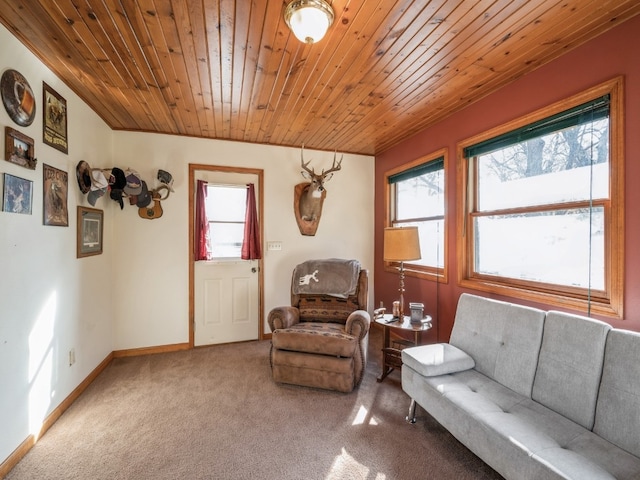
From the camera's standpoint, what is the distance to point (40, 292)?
200 centimetres

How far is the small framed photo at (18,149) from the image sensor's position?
5.48 feet

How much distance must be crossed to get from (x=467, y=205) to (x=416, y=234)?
2.00 ft

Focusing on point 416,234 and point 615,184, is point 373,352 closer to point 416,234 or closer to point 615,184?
point 416,234

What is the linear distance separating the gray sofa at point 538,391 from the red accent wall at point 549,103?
1.29 ft

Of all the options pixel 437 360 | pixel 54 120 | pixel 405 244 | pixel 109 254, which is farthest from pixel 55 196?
pixel 437 360

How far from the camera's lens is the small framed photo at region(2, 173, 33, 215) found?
1.66 metres

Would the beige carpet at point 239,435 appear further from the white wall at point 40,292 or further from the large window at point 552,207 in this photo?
the large window at point 552,207

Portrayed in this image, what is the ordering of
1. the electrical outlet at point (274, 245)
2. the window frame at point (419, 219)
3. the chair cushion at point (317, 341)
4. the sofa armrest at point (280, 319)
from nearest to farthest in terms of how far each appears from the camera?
the chair cushion at point (317, 341) → the sofa armrest at point (280, 319) → the window frame at point (419, 219) → the electrical outlet at point (274, 245)

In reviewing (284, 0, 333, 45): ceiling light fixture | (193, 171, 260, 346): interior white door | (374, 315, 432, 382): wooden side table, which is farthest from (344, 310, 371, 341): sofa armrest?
(284, 0, 333, 45): ceiling light fixture

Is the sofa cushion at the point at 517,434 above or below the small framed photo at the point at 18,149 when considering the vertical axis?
below

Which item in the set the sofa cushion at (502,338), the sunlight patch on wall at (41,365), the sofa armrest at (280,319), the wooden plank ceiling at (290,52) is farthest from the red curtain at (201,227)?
the sofa cushion at (502,338)

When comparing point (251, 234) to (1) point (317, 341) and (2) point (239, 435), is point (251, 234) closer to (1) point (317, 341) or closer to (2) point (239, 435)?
(1) point (317, 341)

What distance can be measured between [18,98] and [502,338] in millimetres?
3398

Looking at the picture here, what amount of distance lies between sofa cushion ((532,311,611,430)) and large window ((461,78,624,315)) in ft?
1.16
